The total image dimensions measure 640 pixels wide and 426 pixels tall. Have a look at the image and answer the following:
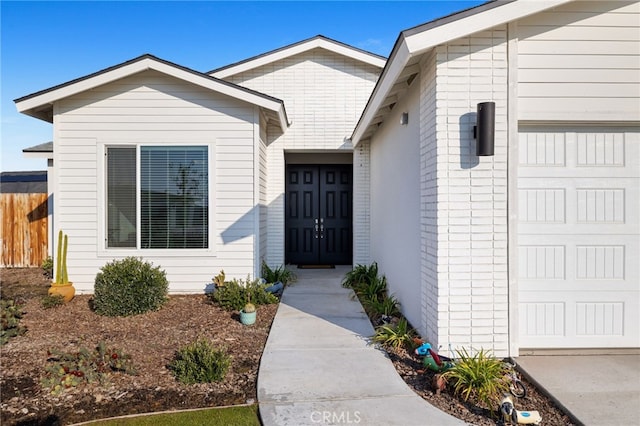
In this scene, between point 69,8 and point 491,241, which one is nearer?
Answer: point 491,241

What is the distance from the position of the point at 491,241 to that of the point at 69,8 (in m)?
7.54

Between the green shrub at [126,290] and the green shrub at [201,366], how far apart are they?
92.0 inches

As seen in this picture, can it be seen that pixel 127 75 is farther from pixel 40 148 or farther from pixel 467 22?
pixel 467 22

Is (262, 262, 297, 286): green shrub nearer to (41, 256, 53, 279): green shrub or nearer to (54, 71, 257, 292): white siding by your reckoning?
(54, 71, 257, 292): white siding

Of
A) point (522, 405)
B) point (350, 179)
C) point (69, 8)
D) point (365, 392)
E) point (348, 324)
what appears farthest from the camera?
point (350, 179)

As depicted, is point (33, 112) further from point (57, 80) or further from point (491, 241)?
point (491, 241)

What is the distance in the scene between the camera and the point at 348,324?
199 inches

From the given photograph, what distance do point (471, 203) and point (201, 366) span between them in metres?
2.97

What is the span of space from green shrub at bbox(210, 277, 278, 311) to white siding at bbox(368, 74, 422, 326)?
2076mm

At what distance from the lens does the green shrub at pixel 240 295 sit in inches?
229

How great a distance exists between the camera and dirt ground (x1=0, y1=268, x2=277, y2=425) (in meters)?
3.04

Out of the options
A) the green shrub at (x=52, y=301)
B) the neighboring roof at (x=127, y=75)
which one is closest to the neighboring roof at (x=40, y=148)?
the neighboring roof at (x=127, y=75)

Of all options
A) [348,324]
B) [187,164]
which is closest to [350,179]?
[187,164]

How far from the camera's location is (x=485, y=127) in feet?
11.4
